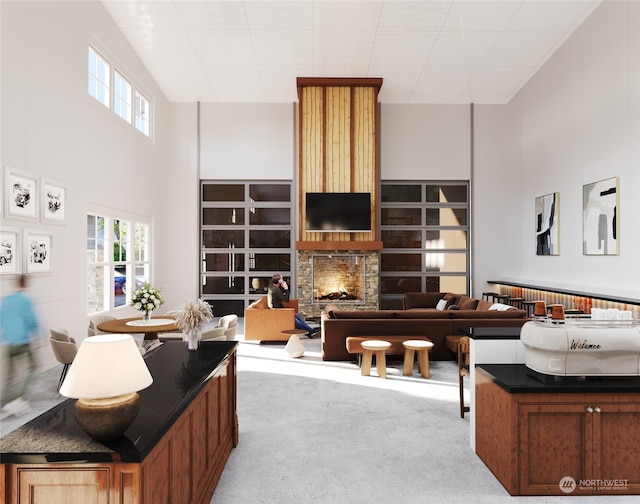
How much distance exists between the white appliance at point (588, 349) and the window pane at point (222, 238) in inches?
358

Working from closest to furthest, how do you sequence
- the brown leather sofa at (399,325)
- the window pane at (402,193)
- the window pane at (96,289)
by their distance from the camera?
the brown leather sofa at (399,325) < the window pane at (96,289) < the window pane at (402,193)

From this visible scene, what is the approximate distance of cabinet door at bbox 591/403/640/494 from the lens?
2676 mm

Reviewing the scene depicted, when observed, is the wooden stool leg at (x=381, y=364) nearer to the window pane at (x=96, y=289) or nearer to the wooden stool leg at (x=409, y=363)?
the wooden stool leg at (x=409, y=363)

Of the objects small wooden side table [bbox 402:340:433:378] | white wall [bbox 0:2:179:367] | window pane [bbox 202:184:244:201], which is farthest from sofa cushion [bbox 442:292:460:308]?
Answer: white wall [bbox 0:2:179:367]

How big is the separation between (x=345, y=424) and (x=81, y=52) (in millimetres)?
6559

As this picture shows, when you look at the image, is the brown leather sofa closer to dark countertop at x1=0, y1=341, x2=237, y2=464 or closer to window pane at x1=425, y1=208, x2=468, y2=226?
dark countertop at x1=0, y1=341, x2=237, y2=464

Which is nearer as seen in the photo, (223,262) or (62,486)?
(62,486)

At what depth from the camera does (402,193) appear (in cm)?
1125

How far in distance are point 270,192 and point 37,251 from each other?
6.35 metres

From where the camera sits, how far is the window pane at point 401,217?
36.8 feet

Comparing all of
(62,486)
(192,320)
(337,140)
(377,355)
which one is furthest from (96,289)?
(62,486)

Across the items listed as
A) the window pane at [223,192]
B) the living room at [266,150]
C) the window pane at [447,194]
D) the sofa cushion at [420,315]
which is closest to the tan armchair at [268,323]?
the living room at [266,150]

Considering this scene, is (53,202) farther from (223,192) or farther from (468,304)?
(468,304)

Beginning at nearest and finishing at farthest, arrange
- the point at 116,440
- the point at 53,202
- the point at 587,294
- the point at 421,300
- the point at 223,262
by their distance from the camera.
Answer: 1. the point at 116,440
2. the point at 53,202
3. the point at 587,294
4. the point at 421,300
5. the point at 223,262
